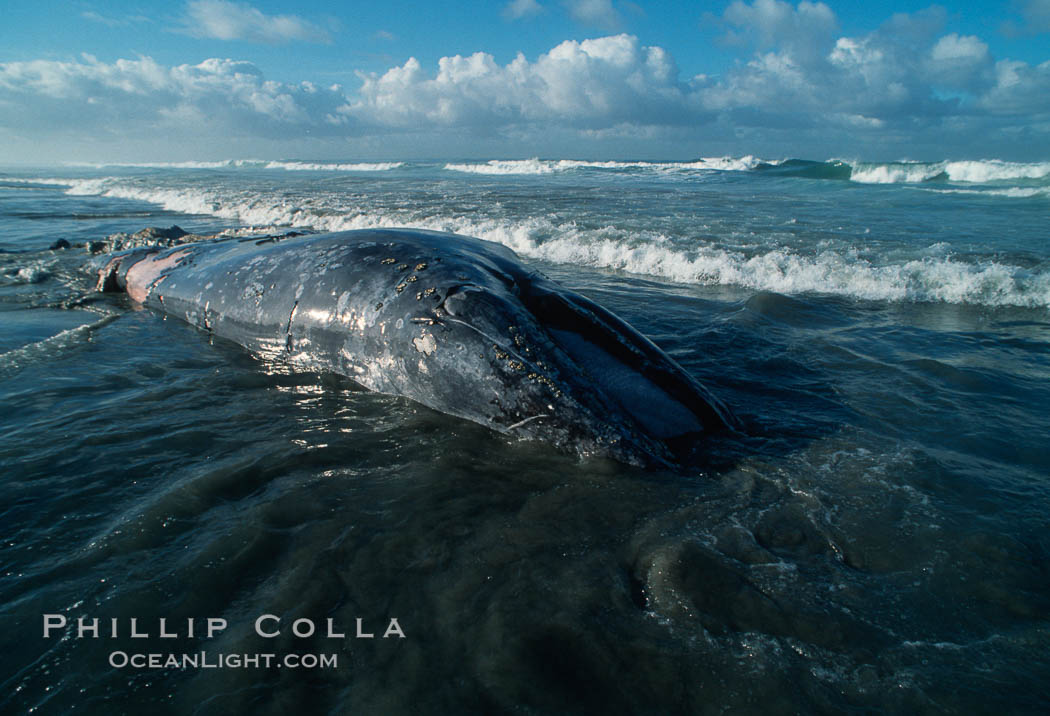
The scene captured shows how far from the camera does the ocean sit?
194 cm

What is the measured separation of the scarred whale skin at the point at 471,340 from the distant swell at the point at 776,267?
5330mm

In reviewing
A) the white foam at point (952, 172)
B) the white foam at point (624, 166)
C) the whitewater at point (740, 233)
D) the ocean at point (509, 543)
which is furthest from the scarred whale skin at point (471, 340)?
the white foam at point (624, 166)

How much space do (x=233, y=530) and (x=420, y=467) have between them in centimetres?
105

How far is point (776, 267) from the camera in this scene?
8703 mm

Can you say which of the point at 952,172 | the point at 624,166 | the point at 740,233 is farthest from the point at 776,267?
the point at 624,166

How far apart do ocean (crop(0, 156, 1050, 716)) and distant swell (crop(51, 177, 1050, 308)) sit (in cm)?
224

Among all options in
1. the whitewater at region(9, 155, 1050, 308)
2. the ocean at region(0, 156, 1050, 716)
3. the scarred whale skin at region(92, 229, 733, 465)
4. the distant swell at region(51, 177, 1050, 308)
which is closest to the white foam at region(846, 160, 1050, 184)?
the whitewater at region(9, 155, 1050, 308)

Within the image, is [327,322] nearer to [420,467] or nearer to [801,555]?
[420,467]

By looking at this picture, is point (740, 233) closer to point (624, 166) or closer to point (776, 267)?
point (776, 267)

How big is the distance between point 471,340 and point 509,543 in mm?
1349

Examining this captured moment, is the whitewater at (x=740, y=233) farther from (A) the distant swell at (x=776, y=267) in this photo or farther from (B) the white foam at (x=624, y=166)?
(B) the white foam at (x=624, y=166)

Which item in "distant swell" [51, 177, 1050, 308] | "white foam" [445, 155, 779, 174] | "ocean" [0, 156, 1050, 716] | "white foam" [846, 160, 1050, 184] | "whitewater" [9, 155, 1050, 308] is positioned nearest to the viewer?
"ocean" [0, 156, 1050, 716]

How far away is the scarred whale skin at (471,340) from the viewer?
332cm

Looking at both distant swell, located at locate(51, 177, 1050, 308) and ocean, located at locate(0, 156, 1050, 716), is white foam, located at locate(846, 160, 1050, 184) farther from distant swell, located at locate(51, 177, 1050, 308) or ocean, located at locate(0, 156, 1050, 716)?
ocean, located at locate(0, 156, 1050, 716)
